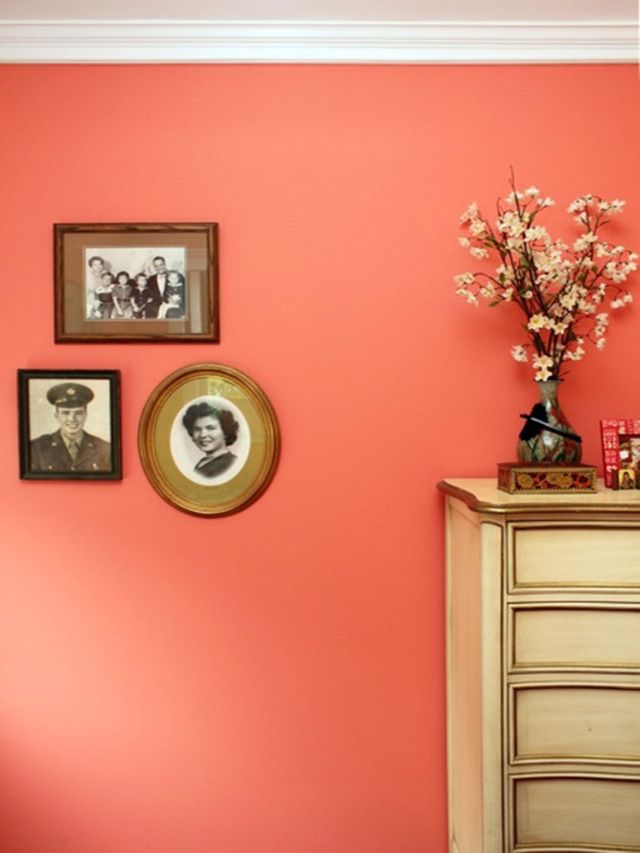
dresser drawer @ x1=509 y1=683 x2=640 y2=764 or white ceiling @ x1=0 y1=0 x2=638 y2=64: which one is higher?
white ceiling @ x1=0 y1=0 x2=638 y2=64

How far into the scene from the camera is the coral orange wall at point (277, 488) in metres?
2.79

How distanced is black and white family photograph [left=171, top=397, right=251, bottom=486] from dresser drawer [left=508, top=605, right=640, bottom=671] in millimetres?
1108

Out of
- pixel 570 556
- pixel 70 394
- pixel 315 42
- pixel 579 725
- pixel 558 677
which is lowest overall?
pixel 579 725

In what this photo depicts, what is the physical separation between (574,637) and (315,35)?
2.18m

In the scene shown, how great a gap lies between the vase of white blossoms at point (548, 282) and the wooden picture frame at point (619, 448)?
107 millimetres

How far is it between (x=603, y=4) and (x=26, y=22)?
1987mm

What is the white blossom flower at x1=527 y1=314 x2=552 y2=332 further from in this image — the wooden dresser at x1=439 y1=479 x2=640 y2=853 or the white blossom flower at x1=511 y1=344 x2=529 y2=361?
the wooden dresser at x1=439 y1=479 x2=640 y2=853

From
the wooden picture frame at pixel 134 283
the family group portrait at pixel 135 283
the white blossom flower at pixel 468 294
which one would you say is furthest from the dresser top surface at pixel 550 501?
the family group portrait at pixel 135 283

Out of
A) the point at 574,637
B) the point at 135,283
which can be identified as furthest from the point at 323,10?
the point at 574,637

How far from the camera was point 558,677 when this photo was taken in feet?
7.43

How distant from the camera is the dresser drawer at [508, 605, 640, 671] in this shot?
2.26 meters

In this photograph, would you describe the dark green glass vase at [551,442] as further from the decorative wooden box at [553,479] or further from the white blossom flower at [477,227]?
the white blossom flower at [477,227]

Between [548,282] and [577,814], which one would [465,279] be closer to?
[548,282]

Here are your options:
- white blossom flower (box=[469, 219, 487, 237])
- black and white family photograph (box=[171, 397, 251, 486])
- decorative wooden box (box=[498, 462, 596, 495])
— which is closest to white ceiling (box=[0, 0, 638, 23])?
white blossom flower (box=[469, 219, 487, 237])
